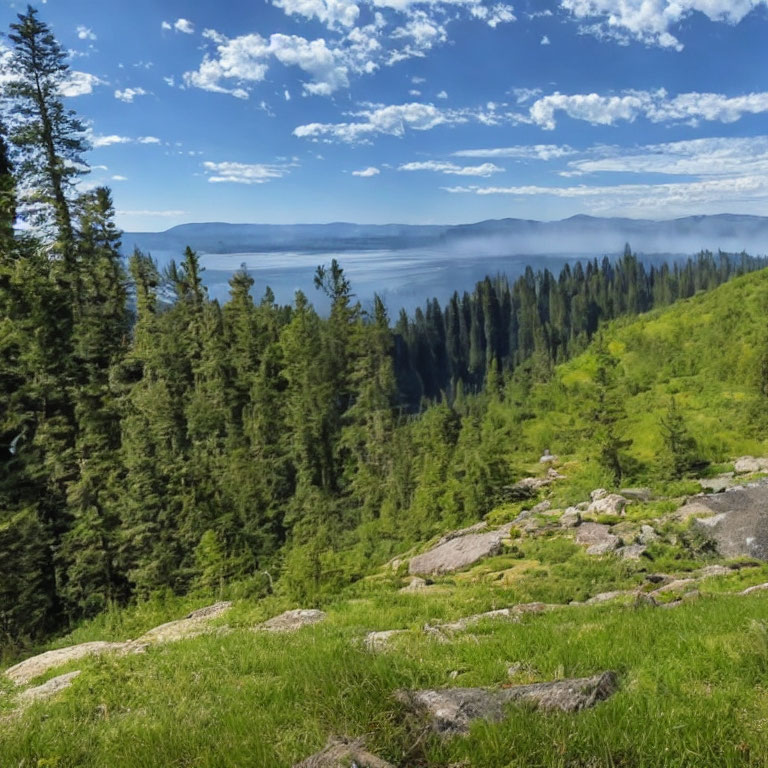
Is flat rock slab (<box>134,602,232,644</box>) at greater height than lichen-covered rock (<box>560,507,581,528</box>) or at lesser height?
greater

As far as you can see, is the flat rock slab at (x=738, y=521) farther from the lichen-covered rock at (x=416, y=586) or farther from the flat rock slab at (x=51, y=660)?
the flat rock slab at (x=51, y=660)

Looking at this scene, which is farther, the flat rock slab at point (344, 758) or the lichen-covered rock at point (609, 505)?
the lichen-covered rock at point (609, 505)

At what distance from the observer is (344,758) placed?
12.5 feet

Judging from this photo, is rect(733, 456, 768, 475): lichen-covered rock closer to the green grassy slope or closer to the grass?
the green grassy slope

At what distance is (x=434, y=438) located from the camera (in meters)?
45.2

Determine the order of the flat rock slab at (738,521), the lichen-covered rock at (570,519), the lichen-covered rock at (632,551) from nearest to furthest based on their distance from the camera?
the lichen-covered rock at (632,551) → the flat rock slab at (738,521) → the lichen-covered rock at (570,519)

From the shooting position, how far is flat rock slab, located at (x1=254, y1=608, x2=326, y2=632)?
10.9 meters

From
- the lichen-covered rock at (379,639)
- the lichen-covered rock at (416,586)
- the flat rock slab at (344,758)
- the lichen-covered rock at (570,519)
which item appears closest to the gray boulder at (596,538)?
the lichen-covered rock at (570,519)

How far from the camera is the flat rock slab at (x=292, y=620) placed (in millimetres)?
10938

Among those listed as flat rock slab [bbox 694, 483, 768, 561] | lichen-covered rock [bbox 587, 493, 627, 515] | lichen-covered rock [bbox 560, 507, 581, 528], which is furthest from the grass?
lichen-covered rock [bbox 587, 493, 627, 515]

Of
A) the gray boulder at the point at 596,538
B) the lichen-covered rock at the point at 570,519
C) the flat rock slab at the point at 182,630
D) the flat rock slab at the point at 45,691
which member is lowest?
the lichen-covered rock at the point at 570,519

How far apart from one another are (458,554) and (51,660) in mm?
14039

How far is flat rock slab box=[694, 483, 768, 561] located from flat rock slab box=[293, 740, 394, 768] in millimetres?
17078

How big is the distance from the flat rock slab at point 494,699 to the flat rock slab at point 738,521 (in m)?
15.1
